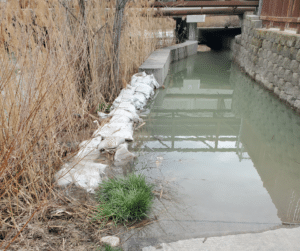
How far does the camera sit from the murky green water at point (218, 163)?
1.70 meters

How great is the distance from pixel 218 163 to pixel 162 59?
353 cm

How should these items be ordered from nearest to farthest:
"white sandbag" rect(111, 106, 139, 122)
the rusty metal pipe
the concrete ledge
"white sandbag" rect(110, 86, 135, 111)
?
"white sandbag" rect(111, 106, 139, 122), "white sandbag" rect(110, 86, 135, 111), the concrete ledge, the rusty metal pipe

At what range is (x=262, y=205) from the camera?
1875mm

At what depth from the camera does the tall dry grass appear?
4.52 ft

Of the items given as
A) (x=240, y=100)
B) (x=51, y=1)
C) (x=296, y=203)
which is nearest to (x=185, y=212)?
(x=296, y=203)

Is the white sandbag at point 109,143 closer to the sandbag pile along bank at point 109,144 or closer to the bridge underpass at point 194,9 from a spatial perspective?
the sandbag pile along bank at point 109,144

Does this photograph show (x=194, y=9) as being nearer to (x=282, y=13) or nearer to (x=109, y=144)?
(x=282, y=13)

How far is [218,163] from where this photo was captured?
2.47 meters

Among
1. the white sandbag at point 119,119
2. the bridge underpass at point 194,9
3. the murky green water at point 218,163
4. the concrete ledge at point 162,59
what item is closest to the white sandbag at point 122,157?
the murky green water at point 218,163

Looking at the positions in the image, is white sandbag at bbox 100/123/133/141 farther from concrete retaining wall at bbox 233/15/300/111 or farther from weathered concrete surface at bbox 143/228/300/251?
concrete retaining wall at bbox 233/15/300/111

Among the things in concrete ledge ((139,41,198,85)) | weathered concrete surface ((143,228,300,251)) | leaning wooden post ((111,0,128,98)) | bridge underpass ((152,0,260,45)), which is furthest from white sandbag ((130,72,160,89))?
weathered concrete surface ((143,228,300,251))

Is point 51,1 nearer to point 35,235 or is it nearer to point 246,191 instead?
point 35,235

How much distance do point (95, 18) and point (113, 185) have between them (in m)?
2.18

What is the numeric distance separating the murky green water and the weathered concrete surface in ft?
0.22
